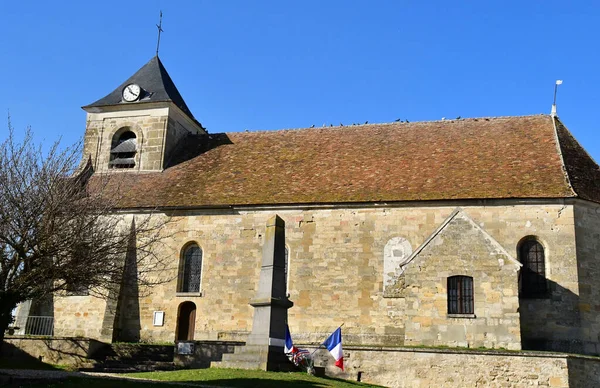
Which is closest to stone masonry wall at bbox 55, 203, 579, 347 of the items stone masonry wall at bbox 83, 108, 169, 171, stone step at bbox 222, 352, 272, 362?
stone masonry wall at bbox 83, 108, 169, 171

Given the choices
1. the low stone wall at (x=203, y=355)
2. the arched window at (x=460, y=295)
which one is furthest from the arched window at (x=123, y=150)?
the arched window at (x=460, y=295)

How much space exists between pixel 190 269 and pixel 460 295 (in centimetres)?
1049

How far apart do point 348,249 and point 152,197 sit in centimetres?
837

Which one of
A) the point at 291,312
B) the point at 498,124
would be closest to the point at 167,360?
the point at 291,312

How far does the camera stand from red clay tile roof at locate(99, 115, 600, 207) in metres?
22.5

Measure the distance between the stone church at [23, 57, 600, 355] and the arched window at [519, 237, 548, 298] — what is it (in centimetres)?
3

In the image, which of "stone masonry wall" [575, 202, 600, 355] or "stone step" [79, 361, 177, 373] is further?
"stone masonry wall" [575, 202, 600, 355]

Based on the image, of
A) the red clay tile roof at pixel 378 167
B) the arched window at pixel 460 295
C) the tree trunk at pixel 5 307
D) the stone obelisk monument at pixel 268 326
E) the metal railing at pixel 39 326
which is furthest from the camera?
the metal railing at pixel 39 326

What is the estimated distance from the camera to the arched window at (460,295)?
1953 centimetres

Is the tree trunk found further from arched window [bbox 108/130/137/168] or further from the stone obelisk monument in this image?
arched window [bbox 108/130/137/168]

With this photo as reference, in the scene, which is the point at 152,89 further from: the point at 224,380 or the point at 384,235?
the point at 224,380

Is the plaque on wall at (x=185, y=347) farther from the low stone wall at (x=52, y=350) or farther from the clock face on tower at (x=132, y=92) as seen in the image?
the clock face on tower at (x=132, y=92)

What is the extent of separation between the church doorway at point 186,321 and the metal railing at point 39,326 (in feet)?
16.9

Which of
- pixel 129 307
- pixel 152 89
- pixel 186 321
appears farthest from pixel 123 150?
pixel 186 321
